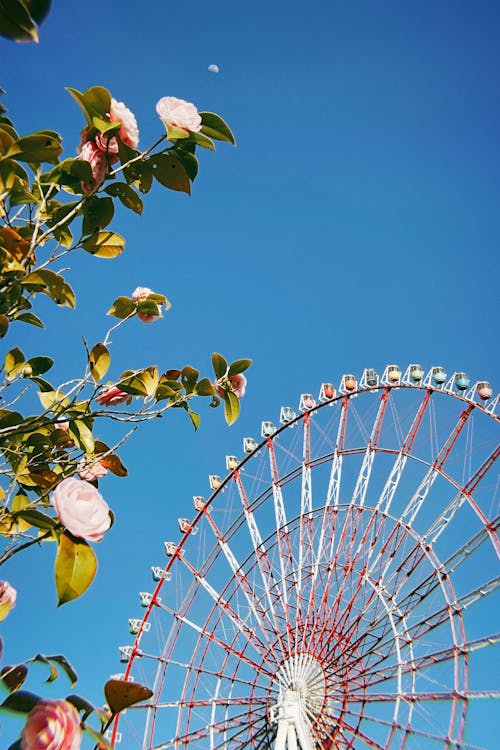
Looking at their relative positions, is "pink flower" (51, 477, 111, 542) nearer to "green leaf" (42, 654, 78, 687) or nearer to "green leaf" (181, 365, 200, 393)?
"green leaf" (42, 654, 78, 687)

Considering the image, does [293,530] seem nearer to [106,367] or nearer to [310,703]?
[310,703]

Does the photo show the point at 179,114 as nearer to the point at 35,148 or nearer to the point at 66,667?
the point at 35,148

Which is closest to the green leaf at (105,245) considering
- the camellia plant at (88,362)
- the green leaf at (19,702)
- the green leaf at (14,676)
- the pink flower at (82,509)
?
the camellia plant at (88,362)

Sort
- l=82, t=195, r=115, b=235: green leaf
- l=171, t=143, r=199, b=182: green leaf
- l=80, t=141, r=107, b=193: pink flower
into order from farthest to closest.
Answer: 1. l=82, t=195, r=115, b=235: green leaf
2. l=171, t=143, r=199, b=182: green leaf
3. l=80, t=141, r=107, b=193: pink flower

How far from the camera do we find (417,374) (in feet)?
63.4

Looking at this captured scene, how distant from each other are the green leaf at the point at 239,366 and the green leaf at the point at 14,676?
1.57 meters

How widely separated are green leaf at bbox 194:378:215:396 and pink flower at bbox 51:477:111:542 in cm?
125

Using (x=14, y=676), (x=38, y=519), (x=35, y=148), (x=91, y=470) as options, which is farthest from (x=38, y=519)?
(x=35, y=148)

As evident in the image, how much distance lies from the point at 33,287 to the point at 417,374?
17.9m

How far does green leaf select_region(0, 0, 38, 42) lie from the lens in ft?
5.70

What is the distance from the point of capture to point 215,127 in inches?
96.7

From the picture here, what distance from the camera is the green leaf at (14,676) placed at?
1784 millimetres

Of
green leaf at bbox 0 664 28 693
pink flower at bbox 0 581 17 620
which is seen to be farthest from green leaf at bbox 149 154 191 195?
green leaf at bbox 0 664 28 693

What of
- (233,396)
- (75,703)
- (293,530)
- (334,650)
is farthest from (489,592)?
(75,703)
